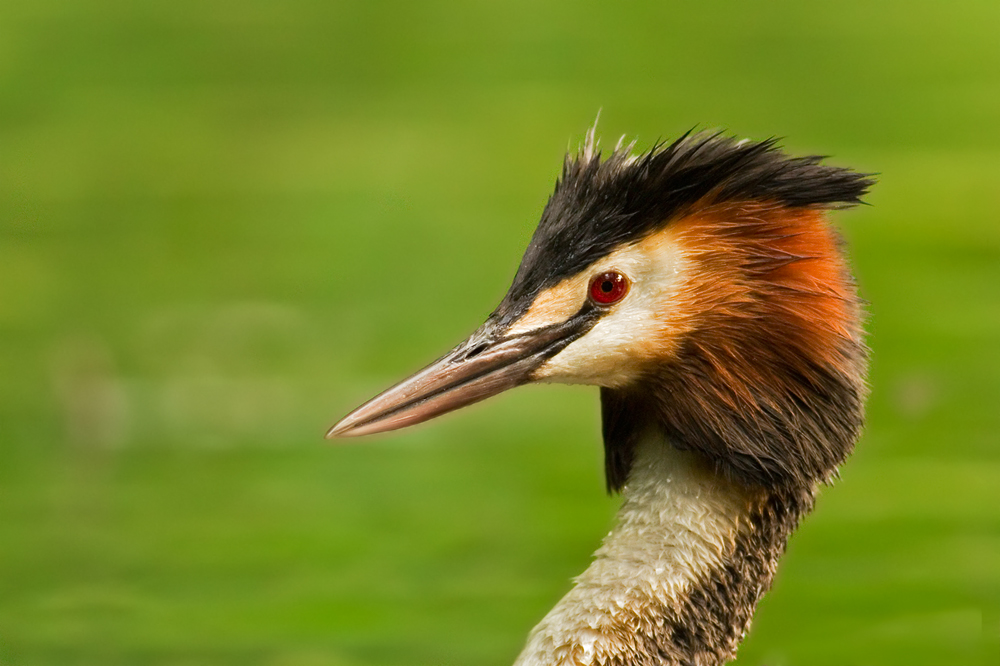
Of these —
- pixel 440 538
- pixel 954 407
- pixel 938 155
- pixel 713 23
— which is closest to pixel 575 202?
pixel 440 538

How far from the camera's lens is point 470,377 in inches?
190

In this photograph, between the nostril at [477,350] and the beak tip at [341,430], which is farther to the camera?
the nostril at [477,350]

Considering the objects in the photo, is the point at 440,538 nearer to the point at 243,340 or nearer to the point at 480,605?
the point at 480,605

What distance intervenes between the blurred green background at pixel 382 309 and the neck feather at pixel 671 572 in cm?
214

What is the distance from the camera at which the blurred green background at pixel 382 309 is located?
745 centimetres

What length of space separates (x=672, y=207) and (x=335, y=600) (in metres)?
3.21

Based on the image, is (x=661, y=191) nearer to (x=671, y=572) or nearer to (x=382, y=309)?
(x=671, y=572)

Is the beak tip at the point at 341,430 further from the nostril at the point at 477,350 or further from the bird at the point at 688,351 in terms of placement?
the nostril at the point at 477,350

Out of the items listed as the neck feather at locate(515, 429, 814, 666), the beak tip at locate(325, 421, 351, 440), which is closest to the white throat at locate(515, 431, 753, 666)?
the neck feather at locate(515, 429, 814, 666)

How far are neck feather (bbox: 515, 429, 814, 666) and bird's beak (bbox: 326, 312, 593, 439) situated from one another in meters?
0.41

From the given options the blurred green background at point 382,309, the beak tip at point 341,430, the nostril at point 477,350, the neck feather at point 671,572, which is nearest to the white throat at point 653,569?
the neck feather at point 671,572

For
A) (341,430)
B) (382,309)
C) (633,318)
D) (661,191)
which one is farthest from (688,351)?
(382,309)

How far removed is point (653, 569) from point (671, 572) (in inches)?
1.9

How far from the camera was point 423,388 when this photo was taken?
4.80 m
